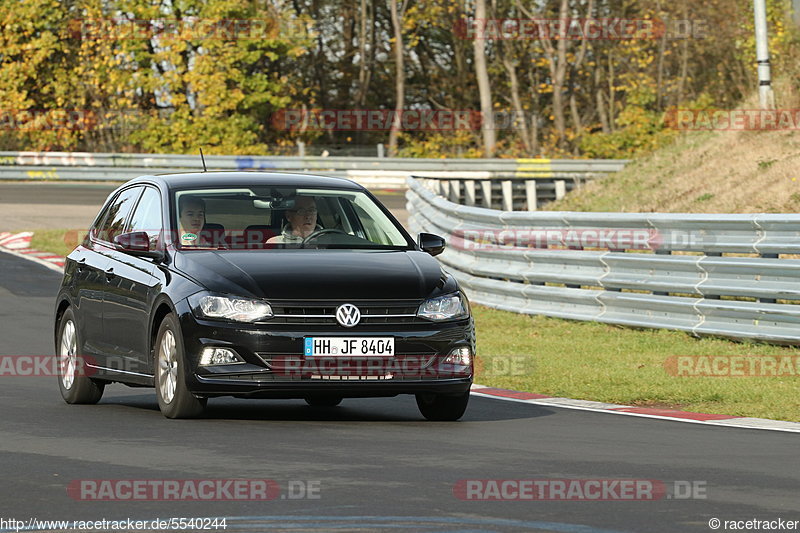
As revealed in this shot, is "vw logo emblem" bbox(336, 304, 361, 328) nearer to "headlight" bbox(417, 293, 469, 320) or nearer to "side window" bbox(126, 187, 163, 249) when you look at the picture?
"headlight" bbox(417, 293, 469, 320)

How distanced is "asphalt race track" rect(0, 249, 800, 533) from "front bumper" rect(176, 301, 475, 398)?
0.24m

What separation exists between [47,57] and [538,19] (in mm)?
16075

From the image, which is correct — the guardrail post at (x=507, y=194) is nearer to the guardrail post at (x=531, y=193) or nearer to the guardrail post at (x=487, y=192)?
the guardrail post at (x=487, y=192)

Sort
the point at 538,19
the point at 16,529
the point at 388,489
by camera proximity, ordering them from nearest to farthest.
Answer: the point at 16,529 → the point at 388,489 → the point at 538,19

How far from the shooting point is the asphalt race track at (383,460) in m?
6.62

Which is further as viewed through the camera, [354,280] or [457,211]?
[457,211]

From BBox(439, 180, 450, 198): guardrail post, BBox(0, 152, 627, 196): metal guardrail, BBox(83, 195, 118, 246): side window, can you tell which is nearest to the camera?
BBox(83, 195, 118, 246): side window

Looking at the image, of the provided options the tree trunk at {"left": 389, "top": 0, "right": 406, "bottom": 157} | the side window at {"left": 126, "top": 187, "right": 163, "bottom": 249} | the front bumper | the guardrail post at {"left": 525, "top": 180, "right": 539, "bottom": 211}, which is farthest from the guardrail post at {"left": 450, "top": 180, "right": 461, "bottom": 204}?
the tree trunk at {"left": 389, "top": 0, "right": 406, "bottom": 157}

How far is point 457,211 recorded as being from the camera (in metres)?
20.2

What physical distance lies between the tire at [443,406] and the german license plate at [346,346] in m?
0.77

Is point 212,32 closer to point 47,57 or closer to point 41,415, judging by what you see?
point 47,57

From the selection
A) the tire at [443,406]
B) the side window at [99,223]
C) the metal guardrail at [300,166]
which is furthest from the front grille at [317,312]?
the metal guardrail at [300,166]

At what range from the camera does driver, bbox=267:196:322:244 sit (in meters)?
10.6

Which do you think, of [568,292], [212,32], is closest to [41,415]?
[568,292]
